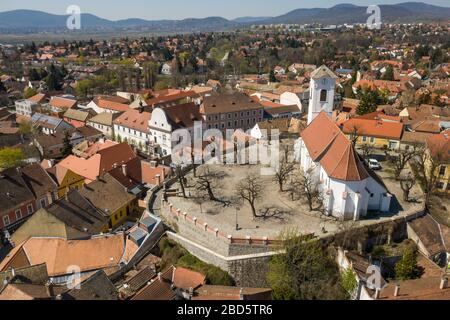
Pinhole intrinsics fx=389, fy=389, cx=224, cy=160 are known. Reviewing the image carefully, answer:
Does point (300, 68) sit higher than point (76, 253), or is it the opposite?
point (300, 68)

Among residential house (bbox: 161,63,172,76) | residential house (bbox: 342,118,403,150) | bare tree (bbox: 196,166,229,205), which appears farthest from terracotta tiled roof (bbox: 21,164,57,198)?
residential house (bbox: 161,63,172,76)

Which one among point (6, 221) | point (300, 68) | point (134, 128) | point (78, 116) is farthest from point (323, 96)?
point (300, 68)

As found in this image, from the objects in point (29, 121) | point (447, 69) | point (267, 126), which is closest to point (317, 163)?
point (267, 126)

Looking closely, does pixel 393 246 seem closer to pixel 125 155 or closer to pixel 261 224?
pixel 261 224

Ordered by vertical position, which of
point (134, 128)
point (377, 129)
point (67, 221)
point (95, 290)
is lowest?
point (95, 290)

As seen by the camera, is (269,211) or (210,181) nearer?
(269,211)

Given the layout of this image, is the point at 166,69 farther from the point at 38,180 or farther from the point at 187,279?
the point at 187,279

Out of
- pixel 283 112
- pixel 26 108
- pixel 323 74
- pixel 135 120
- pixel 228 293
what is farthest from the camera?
pixel 26 108
